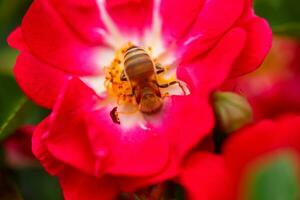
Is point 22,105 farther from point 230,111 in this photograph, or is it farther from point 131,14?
point 230,111

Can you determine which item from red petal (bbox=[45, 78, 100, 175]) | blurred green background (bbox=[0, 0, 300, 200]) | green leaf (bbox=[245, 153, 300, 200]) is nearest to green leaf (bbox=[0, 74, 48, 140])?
blurred green background (bbox=[0, 0, 300, 200])

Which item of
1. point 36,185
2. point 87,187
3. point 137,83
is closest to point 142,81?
point 137,83

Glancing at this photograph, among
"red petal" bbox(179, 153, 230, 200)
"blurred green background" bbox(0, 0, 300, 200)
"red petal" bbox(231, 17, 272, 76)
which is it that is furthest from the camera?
"blurred green background" bbox(0, 0, 300, 200)

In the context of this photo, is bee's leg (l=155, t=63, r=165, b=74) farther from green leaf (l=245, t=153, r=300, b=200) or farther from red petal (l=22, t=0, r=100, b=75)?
green leaf (l=245, t=153, r=300, b=200)

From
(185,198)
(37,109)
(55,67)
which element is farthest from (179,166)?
(37,109)

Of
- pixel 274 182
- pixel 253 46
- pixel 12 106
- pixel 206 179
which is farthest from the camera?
pixel 12 106

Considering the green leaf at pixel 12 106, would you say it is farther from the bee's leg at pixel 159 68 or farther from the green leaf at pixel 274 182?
the green leaf at pixel 274 182

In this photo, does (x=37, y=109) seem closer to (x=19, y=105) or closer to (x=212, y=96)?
(x=19, y=105)
